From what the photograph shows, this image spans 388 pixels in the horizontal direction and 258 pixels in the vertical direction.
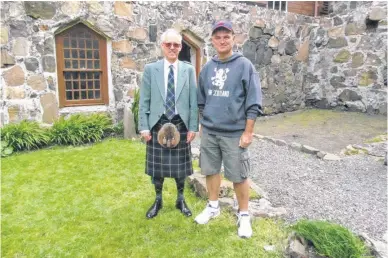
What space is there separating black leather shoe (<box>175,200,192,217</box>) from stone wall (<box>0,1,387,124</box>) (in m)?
3.74

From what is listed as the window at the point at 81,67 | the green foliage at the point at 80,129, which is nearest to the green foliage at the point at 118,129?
the green foliage at the point at 80,129

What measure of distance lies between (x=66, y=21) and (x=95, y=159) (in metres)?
2.69

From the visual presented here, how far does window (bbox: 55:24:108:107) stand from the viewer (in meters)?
5.90

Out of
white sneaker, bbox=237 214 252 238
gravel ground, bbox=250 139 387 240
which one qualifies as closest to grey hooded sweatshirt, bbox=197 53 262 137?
white sneaker, bbox=237 214 252 238

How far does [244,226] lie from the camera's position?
9.15ft

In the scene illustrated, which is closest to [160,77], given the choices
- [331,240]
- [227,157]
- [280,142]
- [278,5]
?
[227,157]

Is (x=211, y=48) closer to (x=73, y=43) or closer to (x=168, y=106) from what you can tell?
(x=73, y=43)

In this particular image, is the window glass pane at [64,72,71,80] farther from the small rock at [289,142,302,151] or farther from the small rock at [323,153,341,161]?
the small rock at [323,153,341,161]

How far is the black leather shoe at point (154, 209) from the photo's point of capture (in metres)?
3.10

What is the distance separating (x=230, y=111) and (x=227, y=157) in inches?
16.1

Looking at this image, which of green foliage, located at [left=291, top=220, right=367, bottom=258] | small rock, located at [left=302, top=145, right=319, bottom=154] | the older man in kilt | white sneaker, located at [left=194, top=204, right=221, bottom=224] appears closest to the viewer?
green foliage, located at [left=291, top=220, right=367, bottom=258]

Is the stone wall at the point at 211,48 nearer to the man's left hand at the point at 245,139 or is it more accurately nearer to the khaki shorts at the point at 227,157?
the khaki shorts at the point at 227,157

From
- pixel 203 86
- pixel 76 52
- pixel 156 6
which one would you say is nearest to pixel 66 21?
pixel 76 52

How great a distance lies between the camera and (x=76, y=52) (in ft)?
19.7
